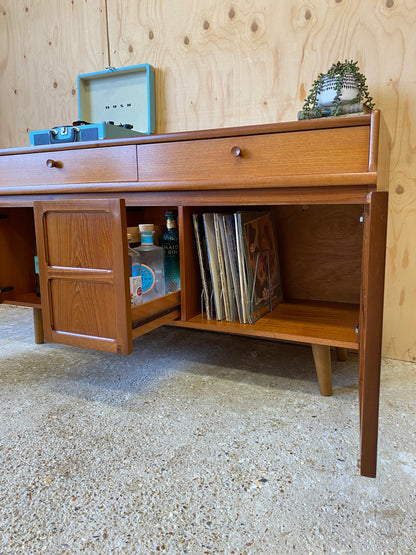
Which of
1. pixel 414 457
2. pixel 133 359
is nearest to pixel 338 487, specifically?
pixel 414 457

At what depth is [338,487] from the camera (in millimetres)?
769

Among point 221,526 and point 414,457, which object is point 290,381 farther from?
point 221,526

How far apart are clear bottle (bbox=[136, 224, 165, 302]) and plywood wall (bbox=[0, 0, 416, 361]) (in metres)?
0.60

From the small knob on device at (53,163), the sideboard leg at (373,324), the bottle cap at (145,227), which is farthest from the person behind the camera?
the small knob on device at (53,163)

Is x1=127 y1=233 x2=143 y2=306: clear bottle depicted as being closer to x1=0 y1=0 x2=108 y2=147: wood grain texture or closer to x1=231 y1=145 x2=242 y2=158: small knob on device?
x1=231 y1=145 x2=242 y2=158: small knob on device

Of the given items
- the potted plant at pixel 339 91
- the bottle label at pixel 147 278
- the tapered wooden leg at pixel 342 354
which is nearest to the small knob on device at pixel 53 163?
the bottle label at pixel 147 278

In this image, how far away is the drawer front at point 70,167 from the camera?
1191 millimetres

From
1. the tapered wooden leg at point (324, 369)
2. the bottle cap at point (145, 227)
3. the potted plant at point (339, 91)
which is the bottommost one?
the tapered wooden leg at point (324, 369)

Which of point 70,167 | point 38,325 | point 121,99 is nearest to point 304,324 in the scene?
point 70,167

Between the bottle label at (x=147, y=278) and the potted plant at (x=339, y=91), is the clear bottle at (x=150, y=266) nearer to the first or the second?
the bottle label at (x=147, y=278)

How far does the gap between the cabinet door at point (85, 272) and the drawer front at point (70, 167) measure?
0.25m

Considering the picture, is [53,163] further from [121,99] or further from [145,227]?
[121,99]

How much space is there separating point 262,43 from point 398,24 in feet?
1.41

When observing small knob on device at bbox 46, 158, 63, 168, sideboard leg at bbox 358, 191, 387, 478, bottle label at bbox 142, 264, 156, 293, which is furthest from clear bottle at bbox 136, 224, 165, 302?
sideboard leg at bbox 358, 191, 387, 478
